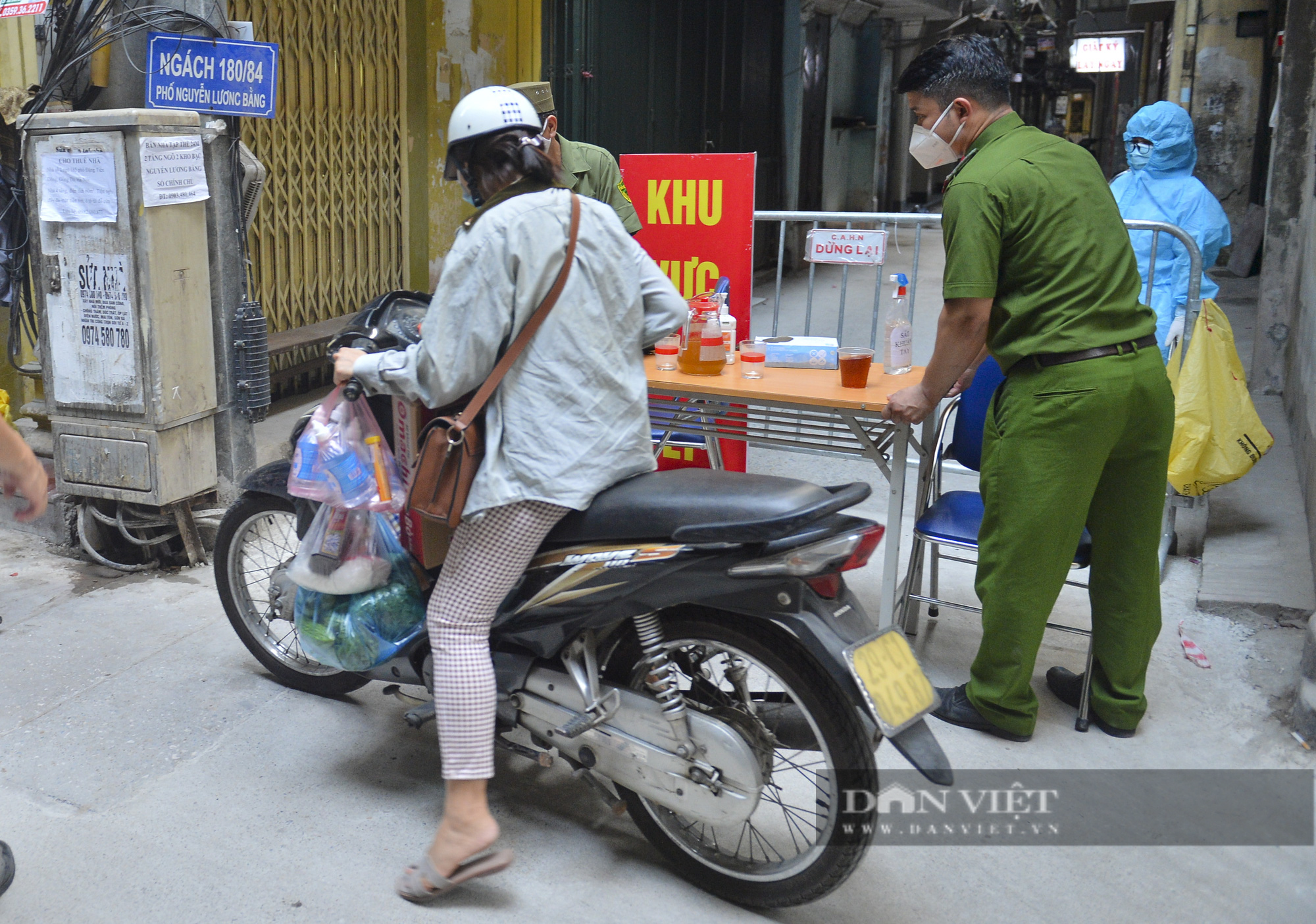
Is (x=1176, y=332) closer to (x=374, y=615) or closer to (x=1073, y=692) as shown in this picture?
(x=1073, y=692)

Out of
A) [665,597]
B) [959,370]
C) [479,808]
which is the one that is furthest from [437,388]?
[959,370]

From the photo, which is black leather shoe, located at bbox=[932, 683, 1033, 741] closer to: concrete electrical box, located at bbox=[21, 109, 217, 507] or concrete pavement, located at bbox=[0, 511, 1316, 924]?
concrete pavement, located at bbox=[0, 511, 1316, 924]

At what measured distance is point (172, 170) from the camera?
402cm

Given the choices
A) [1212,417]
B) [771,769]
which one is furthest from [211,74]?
[1212,417]

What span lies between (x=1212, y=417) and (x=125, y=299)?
13.0 ft

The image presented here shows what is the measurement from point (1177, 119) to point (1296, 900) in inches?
172

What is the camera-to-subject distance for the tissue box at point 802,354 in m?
3.89

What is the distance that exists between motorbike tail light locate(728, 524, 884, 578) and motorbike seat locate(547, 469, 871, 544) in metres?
0.05

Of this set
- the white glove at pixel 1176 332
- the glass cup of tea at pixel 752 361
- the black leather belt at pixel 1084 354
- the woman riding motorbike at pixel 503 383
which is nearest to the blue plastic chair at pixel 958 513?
the black leather belt at pixel 1084 354

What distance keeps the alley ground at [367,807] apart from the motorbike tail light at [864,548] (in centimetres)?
81

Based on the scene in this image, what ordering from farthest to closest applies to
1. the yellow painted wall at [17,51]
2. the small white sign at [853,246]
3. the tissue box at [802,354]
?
the yellow painted wall at [17,51] < the small white sign at [853,246] < the tissue box at [802,354]

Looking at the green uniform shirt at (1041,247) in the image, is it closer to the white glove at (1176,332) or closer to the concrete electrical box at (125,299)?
the white glove at (1176,332)

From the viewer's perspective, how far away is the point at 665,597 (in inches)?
93.2

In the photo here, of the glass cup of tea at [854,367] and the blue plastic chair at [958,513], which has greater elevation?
the glass cup of tea at [854,367]
